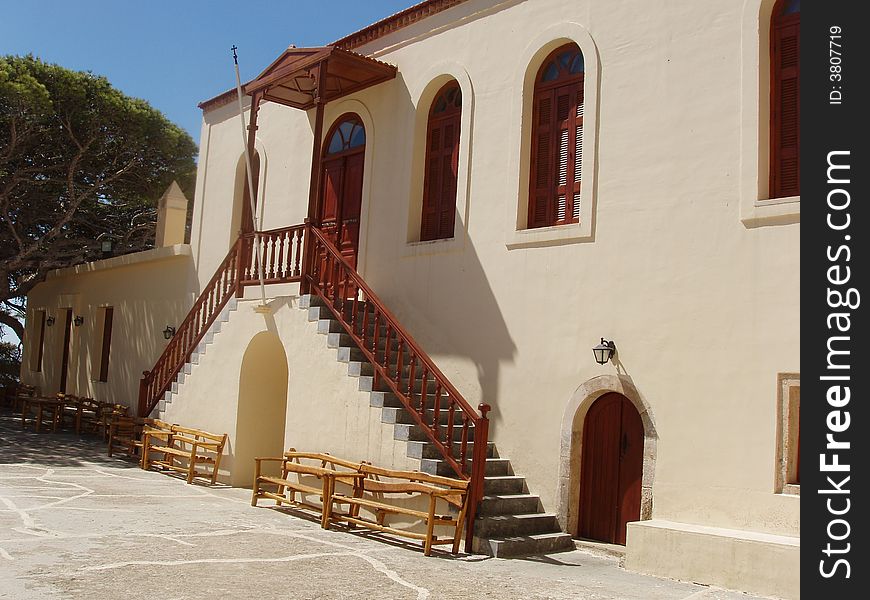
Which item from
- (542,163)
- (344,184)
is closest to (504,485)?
(542,163)

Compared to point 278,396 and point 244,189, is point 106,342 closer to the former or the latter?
point 244,189

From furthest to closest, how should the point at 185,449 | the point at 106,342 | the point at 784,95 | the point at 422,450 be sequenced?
the point at 106,342 → the point at 185,449 → the point at 422,450 → the point at 784,95

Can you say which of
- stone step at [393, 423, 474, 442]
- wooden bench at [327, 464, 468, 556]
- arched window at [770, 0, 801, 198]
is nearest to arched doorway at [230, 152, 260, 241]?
stone step at [393, 423, 474, 442]

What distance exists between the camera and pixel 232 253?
12664 millimetres

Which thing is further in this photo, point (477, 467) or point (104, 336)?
point (104, 336)

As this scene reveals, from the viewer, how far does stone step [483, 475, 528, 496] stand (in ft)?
29.9

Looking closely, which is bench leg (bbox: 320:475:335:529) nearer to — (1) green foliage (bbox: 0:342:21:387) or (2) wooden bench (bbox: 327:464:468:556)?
(2) wooden bench (bbox: 327:464:468:556)

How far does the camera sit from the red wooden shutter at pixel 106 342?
18453mm

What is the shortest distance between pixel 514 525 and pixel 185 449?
624 cm

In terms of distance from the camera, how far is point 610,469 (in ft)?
29.8

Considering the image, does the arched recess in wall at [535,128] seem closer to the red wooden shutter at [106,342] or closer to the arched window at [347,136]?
the arched window at [347,136]

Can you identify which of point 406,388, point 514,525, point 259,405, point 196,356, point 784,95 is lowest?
point 514,525

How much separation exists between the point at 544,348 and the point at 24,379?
1738 centimetres

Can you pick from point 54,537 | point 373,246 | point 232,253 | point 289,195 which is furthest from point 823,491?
point 289,195
